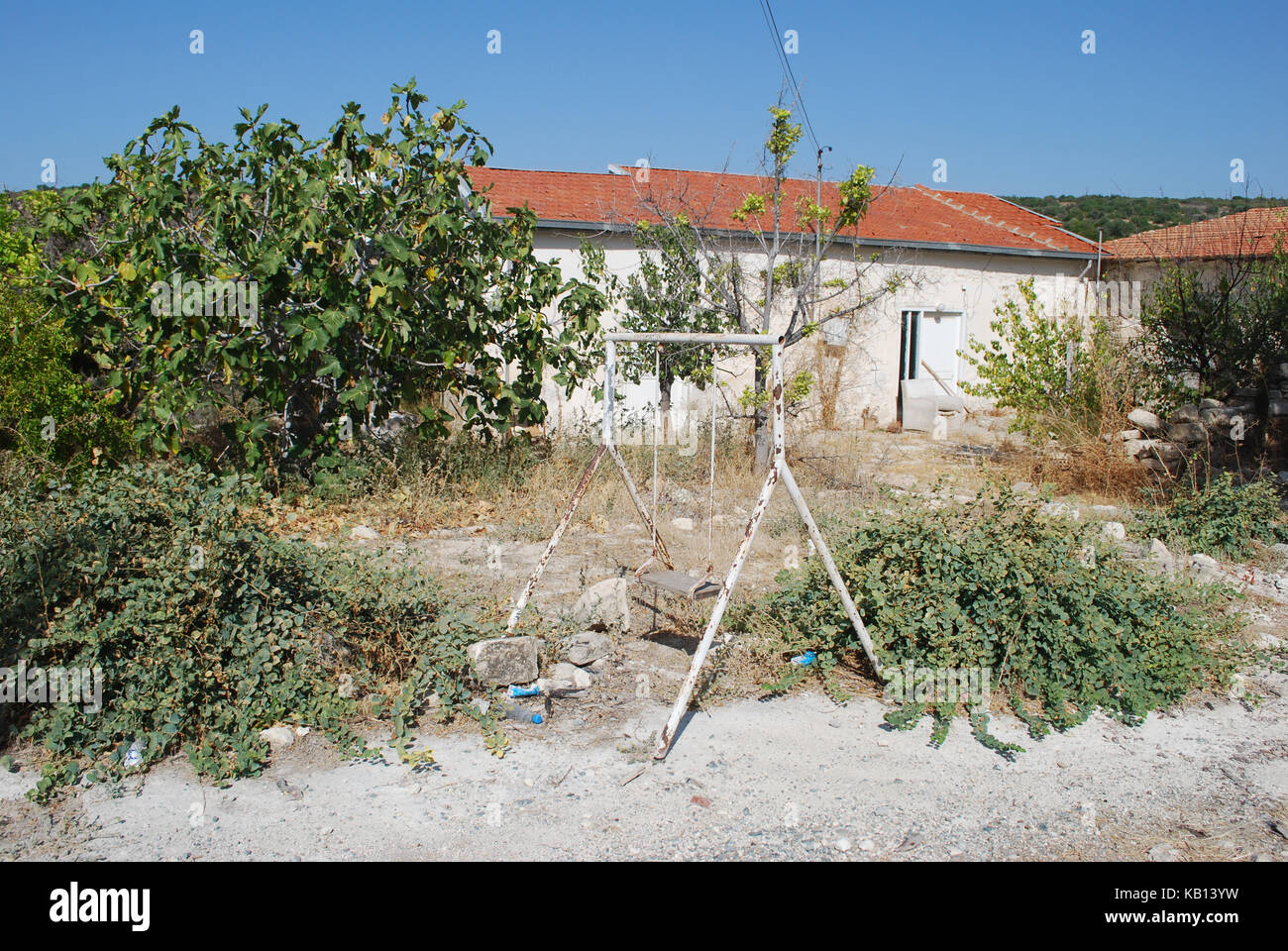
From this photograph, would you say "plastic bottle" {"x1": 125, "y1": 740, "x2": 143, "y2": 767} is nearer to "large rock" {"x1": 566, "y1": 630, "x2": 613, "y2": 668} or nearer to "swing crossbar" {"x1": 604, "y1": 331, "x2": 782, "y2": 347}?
"large rock" {"x1": 566, "y1": 630, "x2": 613, "y2": 668}

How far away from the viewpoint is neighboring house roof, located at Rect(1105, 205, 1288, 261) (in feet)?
37.7

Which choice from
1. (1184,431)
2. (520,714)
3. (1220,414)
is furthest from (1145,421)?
(520,714)

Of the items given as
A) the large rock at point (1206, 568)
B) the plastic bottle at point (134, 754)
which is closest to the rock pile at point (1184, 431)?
the large rock at point (1206, 568)

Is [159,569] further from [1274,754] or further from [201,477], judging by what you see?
[1274,754]

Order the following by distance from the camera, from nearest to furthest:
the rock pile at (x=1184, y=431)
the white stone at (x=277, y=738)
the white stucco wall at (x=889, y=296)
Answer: the white stone at (x=277, y=738) → the rock pile at (x=1184, y=431) → the white stucco wall at (x=889, y=296)

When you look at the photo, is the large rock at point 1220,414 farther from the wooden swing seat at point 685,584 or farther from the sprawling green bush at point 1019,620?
the wooden swing seat at point 685,584

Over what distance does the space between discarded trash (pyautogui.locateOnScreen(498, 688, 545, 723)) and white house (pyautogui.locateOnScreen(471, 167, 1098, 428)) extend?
33.4 feet

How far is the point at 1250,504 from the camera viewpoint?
745 cm

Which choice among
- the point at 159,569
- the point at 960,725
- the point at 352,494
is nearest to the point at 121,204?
the point at 352,494

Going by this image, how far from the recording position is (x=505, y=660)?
472cm

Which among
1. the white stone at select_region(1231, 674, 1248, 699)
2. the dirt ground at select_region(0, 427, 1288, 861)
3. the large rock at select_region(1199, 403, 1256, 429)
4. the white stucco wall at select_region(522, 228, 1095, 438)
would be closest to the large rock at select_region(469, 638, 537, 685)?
the dirt ground at select_region(0, 427, 1288, 861)

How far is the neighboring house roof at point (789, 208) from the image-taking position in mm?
14133

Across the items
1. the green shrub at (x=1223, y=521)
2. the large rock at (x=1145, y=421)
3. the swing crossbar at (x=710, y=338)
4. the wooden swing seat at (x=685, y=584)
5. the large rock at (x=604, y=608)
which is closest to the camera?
the swing crossbar at (x=710, y=338)

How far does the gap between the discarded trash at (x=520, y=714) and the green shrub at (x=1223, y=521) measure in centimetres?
551
